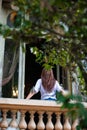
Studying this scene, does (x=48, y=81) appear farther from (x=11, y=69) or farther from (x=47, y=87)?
(x=11, y=69)

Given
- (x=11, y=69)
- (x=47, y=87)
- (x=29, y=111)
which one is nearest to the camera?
(x=29, y=111)

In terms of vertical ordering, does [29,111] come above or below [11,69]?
below

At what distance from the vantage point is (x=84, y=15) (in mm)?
2508

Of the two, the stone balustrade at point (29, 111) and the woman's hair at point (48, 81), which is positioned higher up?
the woman's hair at point (48, 81)

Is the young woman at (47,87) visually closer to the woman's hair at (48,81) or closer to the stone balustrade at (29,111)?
the woman's hair at (48,81)

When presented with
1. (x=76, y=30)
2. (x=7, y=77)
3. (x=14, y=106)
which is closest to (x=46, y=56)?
(x=14, y=106)

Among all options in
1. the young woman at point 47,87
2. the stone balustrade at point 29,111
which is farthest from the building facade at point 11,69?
the stone balustrade at point 29,111

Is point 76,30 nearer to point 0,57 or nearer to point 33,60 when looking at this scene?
point 0,57

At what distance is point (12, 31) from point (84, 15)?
643 millimetres

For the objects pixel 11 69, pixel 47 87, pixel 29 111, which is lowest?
pixel 29 111

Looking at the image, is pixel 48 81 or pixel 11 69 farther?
pixel 11 69

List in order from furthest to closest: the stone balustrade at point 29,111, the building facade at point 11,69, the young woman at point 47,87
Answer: the building facade at point 11,69
the young woman at point 47,87
the stone balustrade at point 29,111

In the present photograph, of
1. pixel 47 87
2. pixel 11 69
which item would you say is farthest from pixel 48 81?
pixel 11 69

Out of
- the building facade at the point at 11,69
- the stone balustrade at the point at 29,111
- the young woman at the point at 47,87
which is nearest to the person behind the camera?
the stone balustrade at the point at 29,111
